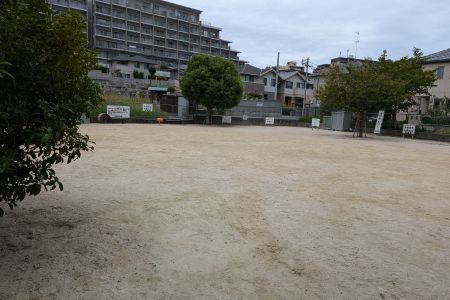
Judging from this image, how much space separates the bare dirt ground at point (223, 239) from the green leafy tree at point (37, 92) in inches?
31.0

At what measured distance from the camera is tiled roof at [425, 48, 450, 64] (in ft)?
112

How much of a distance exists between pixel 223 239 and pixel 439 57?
38575mm

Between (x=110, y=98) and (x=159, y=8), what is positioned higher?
(x=159, y=8)

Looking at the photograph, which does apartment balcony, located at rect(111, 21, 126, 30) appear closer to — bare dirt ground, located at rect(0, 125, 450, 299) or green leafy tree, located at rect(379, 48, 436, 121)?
green leafy tree, located at rect(379, 48, 436, 121)

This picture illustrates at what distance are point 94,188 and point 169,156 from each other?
14.0 ft

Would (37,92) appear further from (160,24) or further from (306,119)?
(160,24)

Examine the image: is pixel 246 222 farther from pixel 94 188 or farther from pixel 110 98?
pixel 110 98

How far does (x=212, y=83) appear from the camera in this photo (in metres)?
28.3

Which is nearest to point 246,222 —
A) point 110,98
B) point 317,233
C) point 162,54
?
point 317,233

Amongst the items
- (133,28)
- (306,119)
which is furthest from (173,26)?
(306,119)

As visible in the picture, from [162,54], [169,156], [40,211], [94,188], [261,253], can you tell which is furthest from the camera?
[162,54]

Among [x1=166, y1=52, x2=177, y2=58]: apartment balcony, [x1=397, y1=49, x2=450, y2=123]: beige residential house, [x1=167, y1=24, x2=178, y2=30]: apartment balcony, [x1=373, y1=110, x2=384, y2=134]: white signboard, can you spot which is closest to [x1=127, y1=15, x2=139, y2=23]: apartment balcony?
[x1=167, y1=24, x2=178, y2=30]: apartment balcony

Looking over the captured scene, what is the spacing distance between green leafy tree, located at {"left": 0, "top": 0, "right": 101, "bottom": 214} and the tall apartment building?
208ft

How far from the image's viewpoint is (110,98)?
30.8 m
